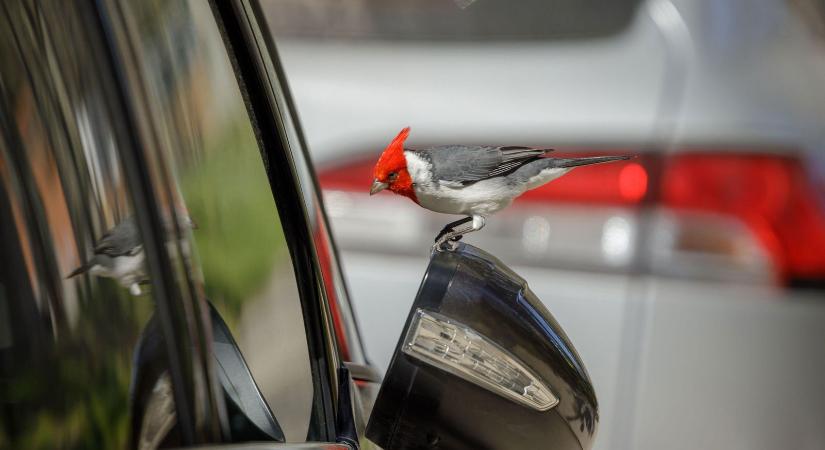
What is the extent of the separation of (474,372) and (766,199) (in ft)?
4.13

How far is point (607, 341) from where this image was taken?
1966 millimetres

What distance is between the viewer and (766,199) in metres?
1.96

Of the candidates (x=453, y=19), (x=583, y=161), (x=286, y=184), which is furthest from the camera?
(x=453, y=19)

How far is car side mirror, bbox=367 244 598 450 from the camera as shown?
2.86 feet

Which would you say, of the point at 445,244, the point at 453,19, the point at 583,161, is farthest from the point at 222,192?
the point at 453,19

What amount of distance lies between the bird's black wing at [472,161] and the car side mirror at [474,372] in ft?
0.30

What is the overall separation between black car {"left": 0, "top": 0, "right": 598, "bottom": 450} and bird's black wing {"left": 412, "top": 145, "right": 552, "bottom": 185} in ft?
0.30

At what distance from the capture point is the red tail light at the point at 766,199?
6.39 ft

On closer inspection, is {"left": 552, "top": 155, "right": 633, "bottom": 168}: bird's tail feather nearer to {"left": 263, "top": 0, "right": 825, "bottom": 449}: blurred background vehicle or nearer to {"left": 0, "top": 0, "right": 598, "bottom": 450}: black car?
{"left": 0, "top": 0, "right": 598, "bottom": 450}: black car

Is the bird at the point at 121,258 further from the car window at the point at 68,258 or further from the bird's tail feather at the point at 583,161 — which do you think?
the bird's tail feather at the point at 583,161

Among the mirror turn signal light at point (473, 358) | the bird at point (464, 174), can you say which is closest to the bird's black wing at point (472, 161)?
the bird at point (464, 174)

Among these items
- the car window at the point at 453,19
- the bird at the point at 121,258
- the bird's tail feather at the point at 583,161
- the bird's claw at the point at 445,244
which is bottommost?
the bird's claw at the point at 445,244

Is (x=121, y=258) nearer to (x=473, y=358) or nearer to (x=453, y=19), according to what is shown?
(x=473, y=358)

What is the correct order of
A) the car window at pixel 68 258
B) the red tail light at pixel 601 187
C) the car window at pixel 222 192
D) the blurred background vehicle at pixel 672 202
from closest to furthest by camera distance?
the car window at pixel 68 258 → the car window at pixel 222 192 → the blurred background vehicle at pixel 672 202 → the red tail light at pixel 601 187
